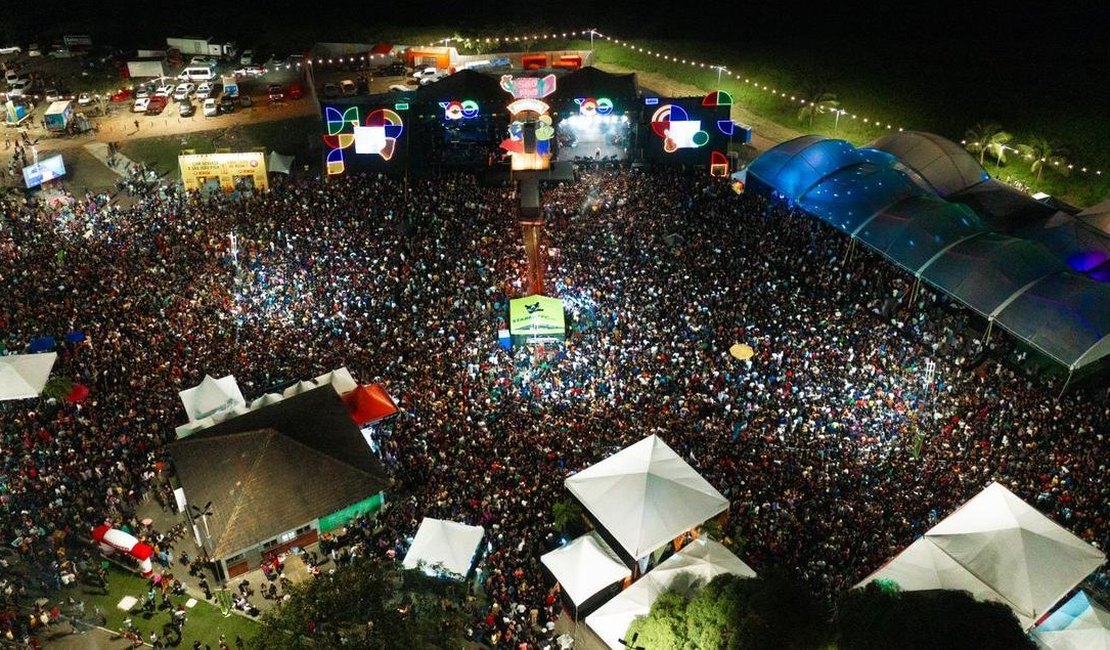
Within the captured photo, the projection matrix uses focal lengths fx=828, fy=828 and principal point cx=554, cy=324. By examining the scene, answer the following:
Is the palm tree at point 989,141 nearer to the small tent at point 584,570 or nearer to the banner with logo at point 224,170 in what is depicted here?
the small tent at point 584,570

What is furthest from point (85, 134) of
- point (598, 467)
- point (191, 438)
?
point (598, 467)

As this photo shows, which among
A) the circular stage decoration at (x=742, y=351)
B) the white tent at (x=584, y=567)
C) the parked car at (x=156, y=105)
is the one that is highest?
the parked car at (x=156, y=105)

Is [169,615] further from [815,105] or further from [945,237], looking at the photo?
[815,105]

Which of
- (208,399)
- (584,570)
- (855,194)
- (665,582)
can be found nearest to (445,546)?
(584,570)

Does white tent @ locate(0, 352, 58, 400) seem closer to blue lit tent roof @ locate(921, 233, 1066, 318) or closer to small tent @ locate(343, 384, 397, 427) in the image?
small tent @ locate(343, 384, 397, 427)

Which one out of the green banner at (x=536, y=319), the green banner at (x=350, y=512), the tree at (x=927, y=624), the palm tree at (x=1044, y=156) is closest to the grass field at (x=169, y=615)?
the green banner at (x=350, y=512)

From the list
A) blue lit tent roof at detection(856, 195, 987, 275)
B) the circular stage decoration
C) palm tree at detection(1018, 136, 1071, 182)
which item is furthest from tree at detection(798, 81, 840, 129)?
the circular stage decoration
